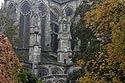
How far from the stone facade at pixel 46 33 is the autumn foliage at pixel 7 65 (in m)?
28.5

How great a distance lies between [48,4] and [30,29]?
6655mm

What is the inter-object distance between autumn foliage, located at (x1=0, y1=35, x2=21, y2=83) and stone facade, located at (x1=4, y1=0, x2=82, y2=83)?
28469 millimetres

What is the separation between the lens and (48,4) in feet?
194

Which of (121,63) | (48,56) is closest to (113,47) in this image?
(121,63)

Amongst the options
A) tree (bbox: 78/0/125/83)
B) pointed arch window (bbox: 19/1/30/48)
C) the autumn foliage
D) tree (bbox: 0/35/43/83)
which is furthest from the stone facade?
tree (bbox: 78/0/125/83)

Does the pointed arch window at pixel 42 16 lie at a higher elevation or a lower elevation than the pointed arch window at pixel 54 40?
higher

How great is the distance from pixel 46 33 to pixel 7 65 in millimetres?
42764

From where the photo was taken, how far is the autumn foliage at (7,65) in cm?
1420

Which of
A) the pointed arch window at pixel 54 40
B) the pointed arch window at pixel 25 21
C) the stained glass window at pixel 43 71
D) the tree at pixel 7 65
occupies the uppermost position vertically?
the pointed arch window at pixel 25 21

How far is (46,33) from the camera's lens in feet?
189

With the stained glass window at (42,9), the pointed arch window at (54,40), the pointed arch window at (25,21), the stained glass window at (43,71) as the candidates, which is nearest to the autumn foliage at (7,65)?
the stained glass window at (43,71)

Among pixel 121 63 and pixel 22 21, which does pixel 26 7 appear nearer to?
pixel 22 21

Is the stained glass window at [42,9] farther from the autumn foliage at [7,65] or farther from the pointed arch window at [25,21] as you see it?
the autumn foliage at [7,65]

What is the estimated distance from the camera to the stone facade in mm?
48594
